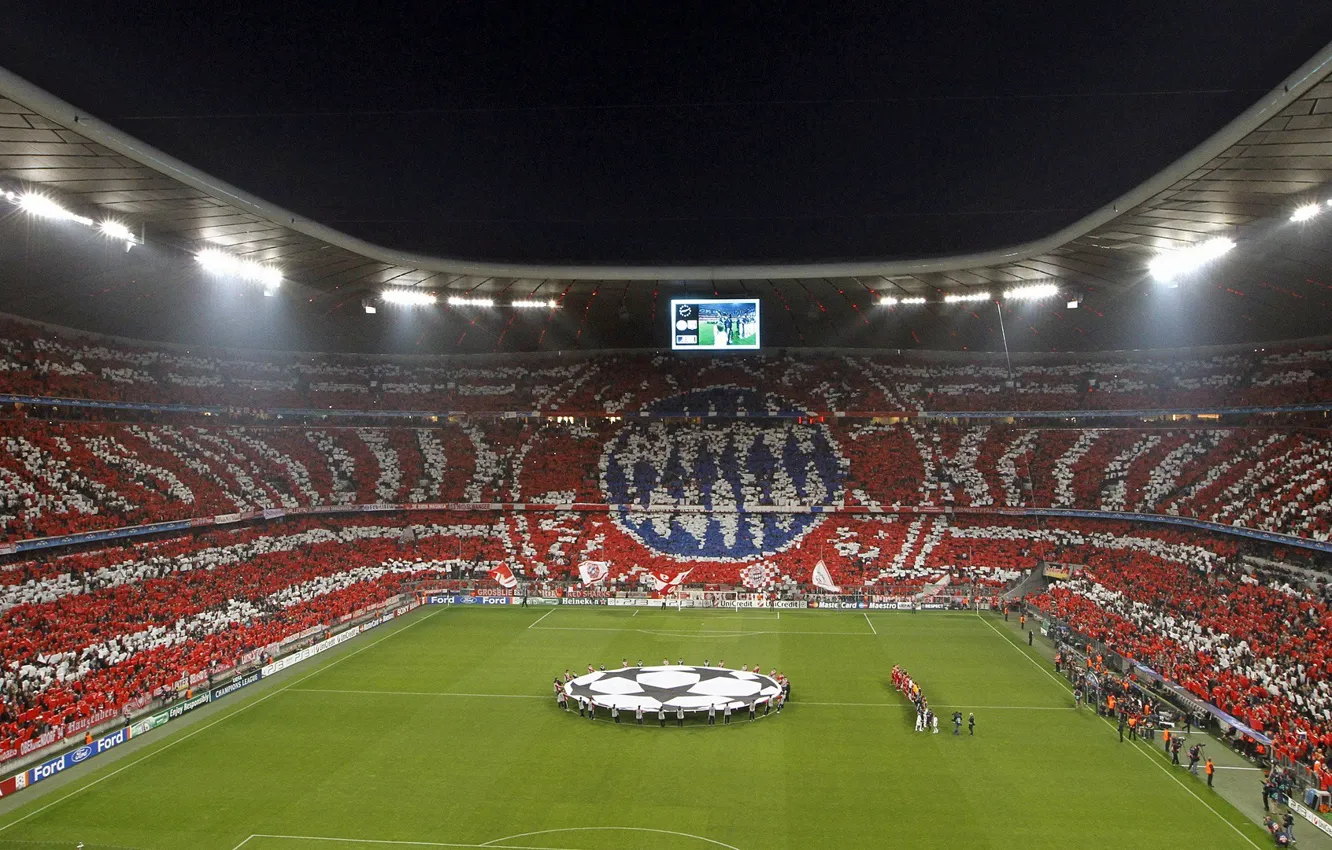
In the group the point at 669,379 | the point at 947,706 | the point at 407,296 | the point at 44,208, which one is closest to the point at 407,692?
the point at 947,706

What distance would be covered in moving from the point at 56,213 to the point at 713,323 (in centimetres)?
2958

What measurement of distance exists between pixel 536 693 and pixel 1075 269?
33666 mm

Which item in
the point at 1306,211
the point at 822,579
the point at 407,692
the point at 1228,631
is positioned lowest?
the point at 407,692

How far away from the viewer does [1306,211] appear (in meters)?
28.5

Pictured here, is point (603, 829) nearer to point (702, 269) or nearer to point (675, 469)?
point (702, 269)

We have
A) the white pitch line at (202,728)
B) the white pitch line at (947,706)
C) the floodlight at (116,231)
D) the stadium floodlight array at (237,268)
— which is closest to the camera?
the white pitch line at (202,728)

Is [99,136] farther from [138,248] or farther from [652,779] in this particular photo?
[652,779]

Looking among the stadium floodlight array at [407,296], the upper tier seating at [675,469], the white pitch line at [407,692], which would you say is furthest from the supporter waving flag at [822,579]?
the stadium floodlight array at [407,296]

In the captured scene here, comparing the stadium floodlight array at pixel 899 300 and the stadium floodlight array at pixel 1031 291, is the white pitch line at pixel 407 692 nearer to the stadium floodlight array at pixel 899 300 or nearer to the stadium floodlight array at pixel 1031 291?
the stadium floodlight array at pixel 899 300

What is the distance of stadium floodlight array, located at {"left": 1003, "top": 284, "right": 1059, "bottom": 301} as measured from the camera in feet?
151

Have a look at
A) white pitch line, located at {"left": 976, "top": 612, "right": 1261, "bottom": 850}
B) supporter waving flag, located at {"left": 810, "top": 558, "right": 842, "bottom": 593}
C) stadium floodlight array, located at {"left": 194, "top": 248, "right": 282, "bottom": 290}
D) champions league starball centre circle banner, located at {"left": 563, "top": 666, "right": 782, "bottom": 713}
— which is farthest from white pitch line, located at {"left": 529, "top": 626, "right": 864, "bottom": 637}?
stadium floodlight array, located at {"left": 194, "top": 248, "right": 282, "bottom": 290}

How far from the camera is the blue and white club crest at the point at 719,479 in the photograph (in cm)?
5262

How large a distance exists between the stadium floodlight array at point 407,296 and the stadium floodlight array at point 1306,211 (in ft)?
137

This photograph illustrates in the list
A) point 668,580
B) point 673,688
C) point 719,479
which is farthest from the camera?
point 719,479
